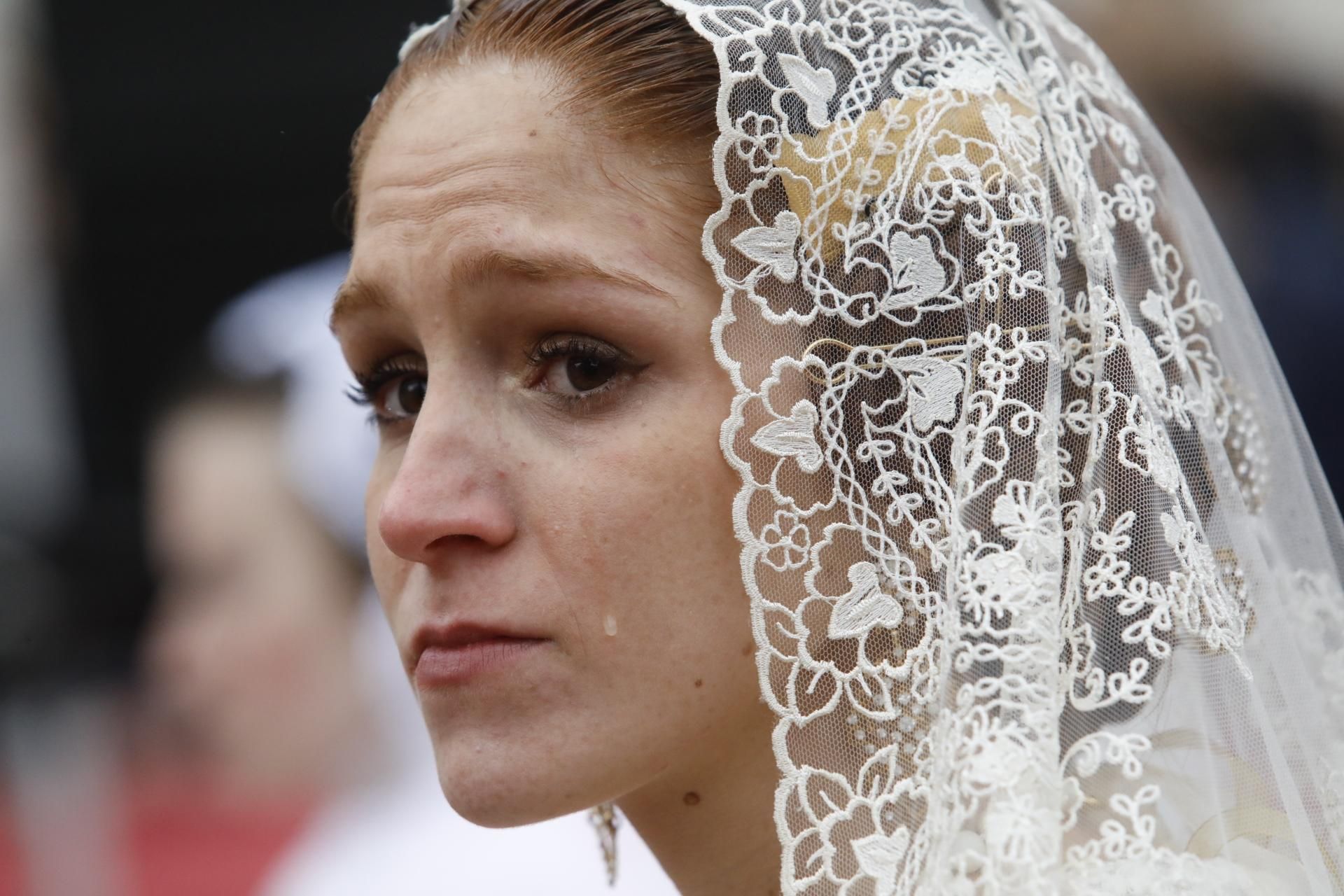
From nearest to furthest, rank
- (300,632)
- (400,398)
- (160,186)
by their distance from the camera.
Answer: (400,398), (300,632), (160,186)

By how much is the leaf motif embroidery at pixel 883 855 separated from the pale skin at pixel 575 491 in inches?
10.2

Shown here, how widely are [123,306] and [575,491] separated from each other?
18.3 feet

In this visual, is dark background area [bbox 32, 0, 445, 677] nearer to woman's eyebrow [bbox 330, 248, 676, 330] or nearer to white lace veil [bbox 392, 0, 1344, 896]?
woman's eyebrow [bbox 330, 248, 676, 330]

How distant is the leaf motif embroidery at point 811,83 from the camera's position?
1958 mm

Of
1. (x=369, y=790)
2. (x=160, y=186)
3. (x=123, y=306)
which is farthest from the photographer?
(x=123, y=306)

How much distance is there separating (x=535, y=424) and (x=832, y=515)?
0.43 meters

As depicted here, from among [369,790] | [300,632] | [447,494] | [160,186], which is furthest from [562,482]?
[160,186]

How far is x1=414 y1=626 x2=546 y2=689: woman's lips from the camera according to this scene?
6.19 ft

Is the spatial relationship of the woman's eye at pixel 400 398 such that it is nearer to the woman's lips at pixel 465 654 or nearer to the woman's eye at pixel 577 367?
the woman's eye at pixel 577 367

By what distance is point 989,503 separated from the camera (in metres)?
1.77

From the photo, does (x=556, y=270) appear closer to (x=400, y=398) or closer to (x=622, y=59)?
(x=622, y=59)

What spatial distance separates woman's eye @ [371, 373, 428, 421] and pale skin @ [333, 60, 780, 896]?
154 millimetres

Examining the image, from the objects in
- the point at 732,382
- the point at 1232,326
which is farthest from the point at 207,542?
the point at 1232,326

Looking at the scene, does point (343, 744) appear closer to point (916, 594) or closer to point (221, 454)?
point (221, 454)
